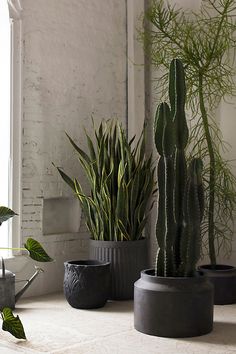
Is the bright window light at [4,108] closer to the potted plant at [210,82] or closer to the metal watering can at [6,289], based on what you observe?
the metal watering can at [6,289]

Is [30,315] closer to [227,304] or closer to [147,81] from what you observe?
[227,304]

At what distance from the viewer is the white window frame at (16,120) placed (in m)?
3.99

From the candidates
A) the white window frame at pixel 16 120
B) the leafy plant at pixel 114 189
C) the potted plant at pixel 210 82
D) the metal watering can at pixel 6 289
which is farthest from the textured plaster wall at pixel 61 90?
the metal watering can at pixel 6 289

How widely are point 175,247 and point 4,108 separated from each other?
1.67 meters

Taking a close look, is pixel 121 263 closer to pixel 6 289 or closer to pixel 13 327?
pixel 6 289

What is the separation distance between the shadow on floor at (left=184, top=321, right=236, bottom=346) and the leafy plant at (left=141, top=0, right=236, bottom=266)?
2.54 ft

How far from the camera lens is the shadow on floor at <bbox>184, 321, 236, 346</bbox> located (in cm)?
292

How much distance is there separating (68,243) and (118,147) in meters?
0.83

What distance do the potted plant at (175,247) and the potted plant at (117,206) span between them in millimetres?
771

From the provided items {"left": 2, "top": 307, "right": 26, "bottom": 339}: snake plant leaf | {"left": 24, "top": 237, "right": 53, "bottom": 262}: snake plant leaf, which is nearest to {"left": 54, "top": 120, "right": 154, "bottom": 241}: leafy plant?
{"left": 24, "top": 237, "right": 53, "bottom": 262}: snake plant leaf

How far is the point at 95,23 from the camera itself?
4.54 m

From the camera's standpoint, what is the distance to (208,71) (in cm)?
413

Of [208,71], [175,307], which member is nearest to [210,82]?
[208,71]

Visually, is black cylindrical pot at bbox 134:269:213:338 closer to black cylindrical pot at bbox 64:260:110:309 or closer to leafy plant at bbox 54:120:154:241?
black cylindrical pot at bbox 64:260:110:309
